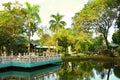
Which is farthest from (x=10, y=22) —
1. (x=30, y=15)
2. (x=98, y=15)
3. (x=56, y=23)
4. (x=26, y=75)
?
(x=56, y=23)

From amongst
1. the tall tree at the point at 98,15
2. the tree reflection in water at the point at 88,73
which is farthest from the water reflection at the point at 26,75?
the tall tree at the point at 98,15

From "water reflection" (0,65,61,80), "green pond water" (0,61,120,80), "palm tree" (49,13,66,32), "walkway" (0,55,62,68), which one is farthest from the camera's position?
"palm tree" (49,13,66,32)

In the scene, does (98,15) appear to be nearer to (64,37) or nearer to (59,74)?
(64,37)

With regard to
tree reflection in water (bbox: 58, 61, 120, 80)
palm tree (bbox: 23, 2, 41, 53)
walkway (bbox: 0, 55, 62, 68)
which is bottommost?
tree reflection in water (bbox: 58, 61, 120, 80)

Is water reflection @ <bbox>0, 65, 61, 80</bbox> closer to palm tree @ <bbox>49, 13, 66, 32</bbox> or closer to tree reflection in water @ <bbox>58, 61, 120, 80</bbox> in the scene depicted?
tree reflection in water @ <bbox>58, 61, 120, 80</bbox>

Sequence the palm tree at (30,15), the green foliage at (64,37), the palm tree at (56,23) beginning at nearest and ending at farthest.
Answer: the palm tree at (30,15), the green foliage at (64,37), the palm tree at (56,23)

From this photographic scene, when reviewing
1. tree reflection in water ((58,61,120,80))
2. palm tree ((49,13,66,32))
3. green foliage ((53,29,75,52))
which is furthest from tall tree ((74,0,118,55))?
tree reflection in water ((58,61,120,80))

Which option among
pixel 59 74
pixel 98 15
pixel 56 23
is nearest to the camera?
pixel 59 74

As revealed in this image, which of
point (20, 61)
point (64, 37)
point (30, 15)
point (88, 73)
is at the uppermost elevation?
point (30, 15)

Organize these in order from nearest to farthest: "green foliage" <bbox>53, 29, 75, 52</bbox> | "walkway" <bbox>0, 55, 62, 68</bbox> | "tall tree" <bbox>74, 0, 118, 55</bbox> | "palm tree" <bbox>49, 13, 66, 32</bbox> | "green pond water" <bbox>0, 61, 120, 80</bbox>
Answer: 1. "green pond water" <bbox>0, 61, 120, 80</bbox>
2. "walkway" <bbox>0, 55, 62, 68</bbox>
3. "tall tree" <bbox>74, 0, 118, 55</bbox>
4. "green foliage" <bbox>53, 29, 75, 52</bbox>
5. "palm tree" <bbox>49, 13, 66, 32</bbox>

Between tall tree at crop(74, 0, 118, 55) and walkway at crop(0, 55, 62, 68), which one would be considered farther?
tall tree at crop(74, 0, 118, 55)

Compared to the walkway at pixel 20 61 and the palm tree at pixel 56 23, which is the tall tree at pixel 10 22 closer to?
the walkway at pixel 20 61

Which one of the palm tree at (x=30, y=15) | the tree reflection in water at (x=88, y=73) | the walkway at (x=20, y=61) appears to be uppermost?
the palm tree at (x=30, y=15)

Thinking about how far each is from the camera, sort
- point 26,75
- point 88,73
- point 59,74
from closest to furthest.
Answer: point 26,75
point 59,74
point 88,73
